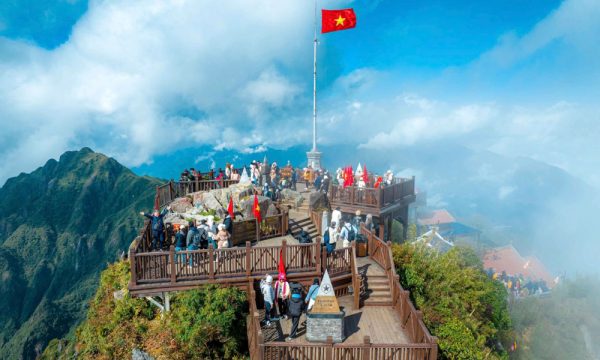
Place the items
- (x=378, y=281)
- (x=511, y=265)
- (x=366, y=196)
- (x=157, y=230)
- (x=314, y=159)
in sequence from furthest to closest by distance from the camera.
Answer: (x=511, y=265), (x=314, y=159), (x=366, y=196), (x=157, y=230), (x=378, y=281)

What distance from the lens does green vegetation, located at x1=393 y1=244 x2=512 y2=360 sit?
1384cm

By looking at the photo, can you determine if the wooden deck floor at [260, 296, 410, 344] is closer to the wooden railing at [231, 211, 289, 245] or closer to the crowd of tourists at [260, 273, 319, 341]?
the crowd of tourists at [260, 273, 319, 341]

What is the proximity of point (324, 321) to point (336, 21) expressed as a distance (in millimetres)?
23745

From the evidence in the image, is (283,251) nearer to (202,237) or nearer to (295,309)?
(295,309)

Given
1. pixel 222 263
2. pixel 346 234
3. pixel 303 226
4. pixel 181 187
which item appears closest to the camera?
pixel 222 263

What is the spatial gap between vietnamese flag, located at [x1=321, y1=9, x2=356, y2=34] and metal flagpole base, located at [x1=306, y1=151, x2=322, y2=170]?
979 cm

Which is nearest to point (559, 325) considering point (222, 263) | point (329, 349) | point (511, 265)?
point (511, 265)

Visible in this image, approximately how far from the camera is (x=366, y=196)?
22.7 meters

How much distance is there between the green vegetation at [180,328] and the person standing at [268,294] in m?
0.87

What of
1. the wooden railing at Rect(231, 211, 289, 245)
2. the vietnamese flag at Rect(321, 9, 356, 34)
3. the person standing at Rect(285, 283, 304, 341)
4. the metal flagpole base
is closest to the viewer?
the person standing at Rect(285, 283, 304, 341)

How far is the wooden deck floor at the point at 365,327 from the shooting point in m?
11.9

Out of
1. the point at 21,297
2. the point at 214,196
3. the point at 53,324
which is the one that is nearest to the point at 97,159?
the point at 21,297

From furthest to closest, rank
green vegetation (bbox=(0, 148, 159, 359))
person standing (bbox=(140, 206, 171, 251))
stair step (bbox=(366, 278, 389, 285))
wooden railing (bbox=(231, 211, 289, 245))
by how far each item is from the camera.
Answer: green vegetation (bbox=(0, 148, 159, 359)) < wooden railing (bbox=(231, 211, 289, 245)) < person standing (bbox=(140, 206, 171, 251)) < stair step (bbox=(366, 278, 389, 285))

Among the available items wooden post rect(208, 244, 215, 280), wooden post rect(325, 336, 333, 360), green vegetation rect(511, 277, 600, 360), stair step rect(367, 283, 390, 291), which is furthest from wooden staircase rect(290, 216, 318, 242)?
green vegetation rect(511, 277, 600, 360)
